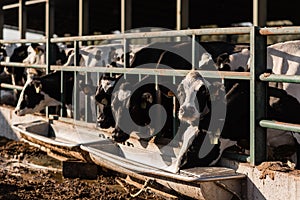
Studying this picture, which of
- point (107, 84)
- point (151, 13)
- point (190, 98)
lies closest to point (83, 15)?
point (107, 84)

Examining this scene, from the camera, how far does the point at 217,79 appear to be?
5098mm

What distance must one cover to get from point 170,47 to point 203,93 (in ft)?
5.49

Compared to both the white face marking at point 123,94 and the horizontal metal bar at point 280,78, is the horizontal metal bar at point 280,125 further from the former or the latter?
the white face marking at point 123,94

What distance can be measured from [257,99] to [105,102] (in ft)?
8.32

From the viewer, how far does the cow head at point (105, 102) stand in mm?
6555

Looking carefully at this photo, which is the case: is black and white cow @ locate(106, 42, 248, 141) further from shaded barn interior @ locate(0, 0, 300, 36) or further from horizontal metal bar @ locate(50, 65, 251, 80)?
shaded barn interior @ locate(0, 0, 300, 36)

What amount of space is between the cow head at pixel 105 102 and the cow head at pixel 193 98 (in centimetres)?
159

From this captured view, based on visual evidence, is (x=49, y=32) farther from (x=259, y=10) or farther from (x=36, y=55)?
(x=259, y=10)

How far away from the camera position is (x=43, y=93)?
839cm

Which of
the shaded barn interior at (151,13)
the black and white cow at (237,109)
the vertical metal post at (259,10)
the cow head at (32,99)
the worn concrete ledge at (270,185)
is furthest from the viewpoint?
the shaded barn interior at (151,13)

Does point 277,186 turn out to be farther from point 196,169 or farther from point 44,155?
point 44,155

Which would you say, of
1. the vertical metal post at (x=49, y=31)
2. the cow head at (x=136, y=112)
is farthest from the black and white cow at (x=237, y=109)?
the vertical metal post at (x=49, y=31)

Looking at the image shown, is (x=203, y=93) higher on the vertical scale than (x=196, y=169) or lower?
higher

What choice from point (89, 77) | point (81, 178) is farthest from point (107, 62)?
point (81, 178)
